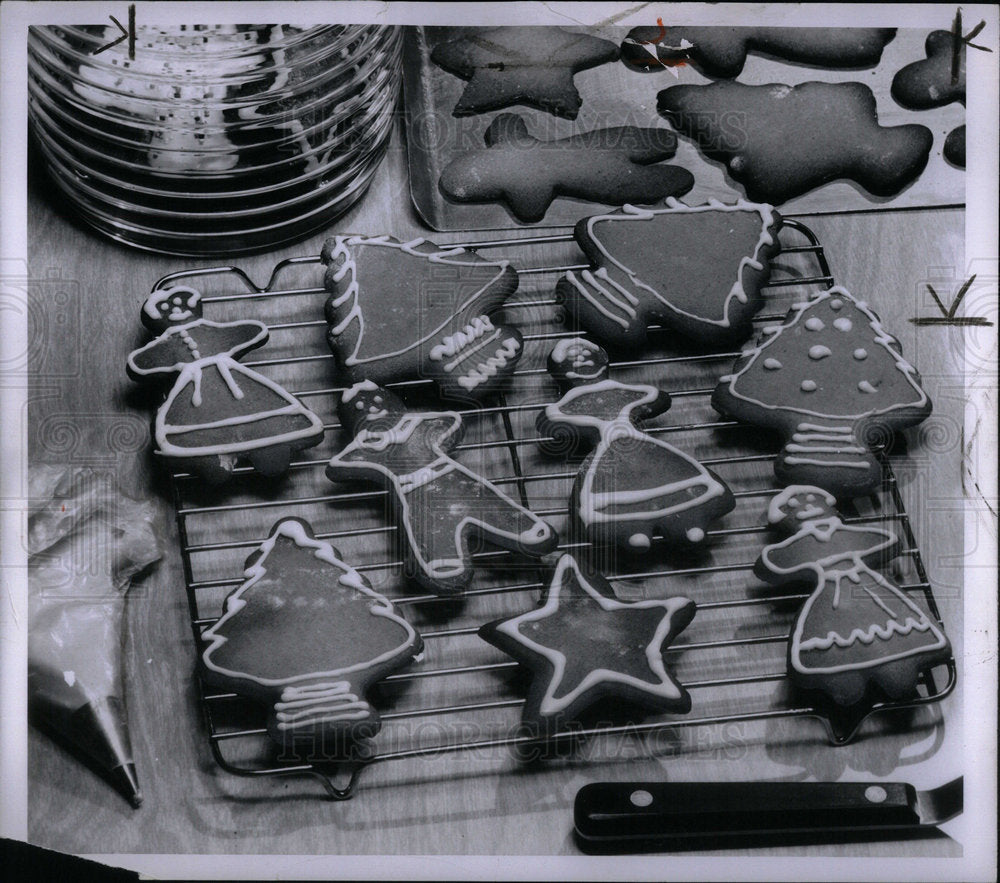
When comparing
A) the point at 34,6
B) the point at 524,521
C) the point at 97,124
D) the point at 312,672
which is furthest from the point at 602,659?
the point at 34,6

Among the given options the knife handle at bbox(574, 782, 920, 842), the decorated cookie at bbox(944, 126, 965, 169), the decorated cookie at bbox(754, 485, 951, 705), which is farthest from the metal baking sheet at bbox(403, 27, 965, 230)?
the knife handle at bbox(574, 782, 920, 842)

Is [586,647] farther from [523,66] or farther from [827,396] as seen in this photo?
[523,66]

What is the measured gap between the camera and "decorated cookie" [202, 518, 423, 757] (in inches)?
36.2

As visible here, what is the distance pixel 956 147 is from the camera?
108cm

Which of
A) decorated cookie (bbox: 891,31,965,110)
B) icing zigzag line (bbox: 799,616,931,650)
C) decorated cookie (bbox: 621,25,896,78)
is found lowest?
icing zigzag line (bbox: 799,616,931,650)

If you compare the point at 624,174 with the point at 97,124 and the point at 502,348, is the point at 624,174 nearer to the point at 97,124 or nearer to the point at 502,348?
the point at 502,348

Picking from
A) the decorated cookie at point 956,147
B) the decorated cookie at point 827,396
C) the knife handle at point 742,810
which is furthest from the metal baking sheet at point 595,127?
the knife handle at point 742,810

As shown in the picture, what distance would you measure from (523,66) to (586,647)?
1.76ft

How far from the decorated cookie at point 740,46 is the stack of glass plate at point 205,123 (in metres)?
0.23

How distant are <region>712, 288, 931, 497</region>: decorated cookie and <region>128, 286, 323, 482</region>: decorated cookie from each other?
37 centimetres

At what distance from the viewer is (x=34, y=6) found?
1.03 m

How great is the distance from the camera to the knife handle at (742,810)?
93 centimetres

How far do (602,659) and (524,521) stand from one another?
127 millimetres

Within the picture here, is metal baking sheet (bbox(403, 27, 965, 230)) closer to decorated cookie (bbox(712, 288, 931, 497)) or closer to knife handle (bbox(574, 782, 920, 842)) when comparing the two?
decorated cookie (bbox(712, 288, 931, 497))
